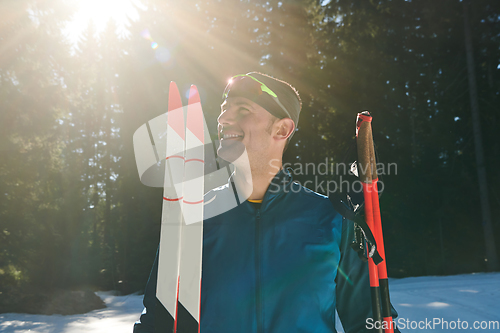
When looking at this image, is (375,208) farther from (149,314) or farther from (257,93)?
(149,314)

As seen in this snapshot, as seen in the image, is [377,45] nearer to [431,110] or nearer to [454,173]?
[431,110]

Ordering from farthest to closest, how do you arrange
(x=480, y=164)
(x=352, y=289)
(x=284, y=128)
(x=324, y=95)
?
1. (x=324, y=95)
2. (x=480, y=164)
3. (x=284, y=128)
4. (x=352, y=289)

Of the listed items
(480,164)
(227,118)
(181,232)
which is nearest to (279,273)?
(181,232)

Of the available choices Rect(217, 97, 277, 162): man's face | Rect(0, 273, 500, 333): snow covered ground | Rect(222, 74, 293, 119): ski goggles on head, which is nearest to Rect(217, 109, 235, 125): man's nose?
Rect(217, 97, 277, 162): man's face

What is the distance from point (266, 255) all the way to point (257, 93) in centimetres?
98

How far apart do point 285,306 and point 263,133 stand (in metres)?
0.99

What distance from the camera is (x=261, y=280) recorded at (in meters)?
1.60

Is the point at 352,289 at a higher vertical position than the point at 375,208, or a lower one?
lower

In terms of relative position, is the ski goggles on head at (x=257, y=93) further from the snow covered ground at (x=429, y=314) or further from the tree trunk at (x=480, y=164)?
the tree trunk at (x=480, y=164)

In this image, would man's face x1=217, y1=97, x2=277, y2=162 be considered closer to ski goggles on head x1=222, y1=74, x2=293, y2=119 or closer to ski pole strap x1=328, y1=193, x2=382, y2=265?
ski goggles on head x1=222, y1=74, x2=293, y2=119

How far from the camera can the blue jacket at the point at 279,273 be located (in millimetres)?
1556

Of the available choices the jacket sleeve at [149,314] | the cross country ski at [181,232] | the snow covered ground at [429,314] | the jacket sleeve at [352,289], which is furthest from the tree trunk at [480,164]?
the jacket sleeve at [149,314]

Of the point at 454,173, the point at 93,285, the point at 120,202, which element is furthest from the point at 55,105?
the point at 454,173

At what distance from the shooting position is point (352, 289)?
1.60 m
